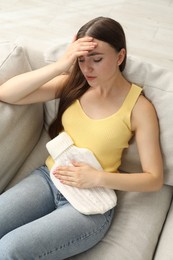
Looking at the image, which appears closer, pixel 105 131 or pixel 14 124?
pixel 105 131

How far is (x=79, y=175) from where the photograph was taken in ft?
3.86

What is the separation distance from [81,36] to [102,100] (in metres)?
0.24

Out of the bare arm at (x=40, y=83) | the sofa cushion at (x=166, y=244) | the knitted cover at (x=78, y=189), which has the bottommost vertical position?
the sofa cushion at (x=166, y=244)

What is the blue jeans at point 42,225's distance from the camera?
1053 millimetres

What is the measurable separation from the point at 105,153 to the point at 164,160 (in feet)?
0.73

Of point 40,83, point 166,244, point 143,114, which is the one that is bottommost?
point 166,244

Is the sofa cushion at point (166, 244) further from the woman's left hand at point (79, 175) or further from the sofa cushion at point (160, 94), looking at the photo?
the woman's left hand at point (79, 175)

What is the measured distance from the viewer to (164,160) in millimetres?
1262

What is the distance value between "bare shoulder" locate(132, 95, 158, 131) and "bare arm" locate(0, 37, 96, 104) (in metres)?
0.27

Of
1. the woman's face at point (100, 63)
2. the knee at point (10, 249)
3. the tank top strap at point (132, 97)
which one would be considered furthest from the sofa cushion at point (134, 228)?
the woman's face at point (100, 63)

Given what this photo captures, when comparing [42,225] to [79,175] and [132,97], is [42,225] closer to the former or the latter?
[79,175]

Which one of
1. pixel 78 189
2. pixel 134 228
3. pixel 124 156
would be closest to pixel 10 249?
pixel 78 189

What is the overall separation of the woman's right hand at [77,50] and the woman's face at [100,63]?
0.02 m

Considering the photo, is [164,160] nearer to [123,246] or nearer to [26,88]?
[123,246]
